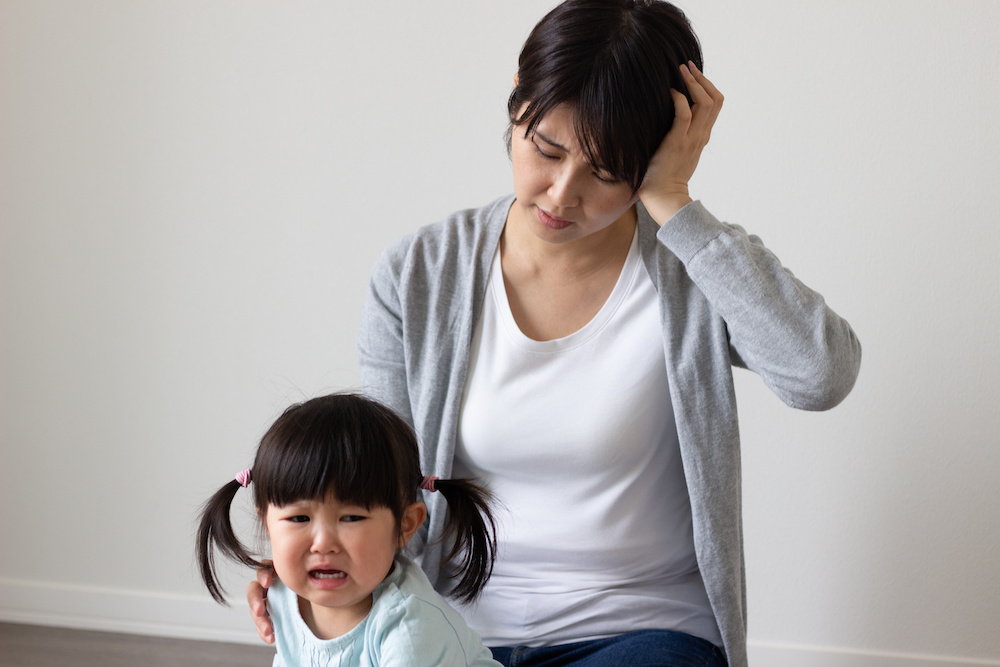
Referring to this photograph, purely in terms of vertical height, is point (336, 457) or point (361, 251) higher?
point (361, 251)

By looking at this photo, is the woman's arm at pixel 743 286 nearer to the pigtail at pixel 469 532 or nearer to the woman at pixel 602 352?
the woman at pixel 602 352

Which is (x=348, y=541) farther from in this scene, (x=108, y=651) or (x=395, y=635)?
(x=108, y=651)

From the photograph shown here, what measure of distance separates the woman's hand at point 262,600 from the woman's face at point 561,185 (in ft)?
1.77

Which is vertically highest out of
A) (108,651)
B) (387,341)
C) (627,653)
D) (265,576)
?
(387,341)

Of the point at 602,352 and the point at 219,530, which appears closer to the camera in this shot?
the point at 219,530

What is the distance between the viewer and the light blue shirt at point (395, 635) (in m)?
0.98

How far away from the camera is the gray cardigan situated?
1.17 meters

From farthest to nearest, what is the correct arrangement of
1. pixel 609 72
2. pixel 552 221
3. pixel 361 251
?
pixel 361 251 → pixel 552 221 → pixel 609 72

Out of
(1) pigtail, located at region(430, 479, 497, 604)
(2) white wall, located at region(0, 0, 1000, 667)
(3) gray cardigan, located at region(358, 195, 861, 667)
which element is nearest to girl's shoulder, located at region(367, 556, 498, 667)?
(1) pigtail, located at region(430, 479, 497, 604)

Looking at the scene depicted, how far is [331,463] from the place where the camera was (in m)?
1.00

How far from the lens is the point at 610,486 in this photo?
1.25 m


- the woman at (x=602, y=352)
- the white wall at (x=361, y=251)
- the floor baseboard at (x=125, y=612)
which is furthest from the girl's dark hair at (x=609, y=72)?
the floor baseboard at (x=125, y=612)

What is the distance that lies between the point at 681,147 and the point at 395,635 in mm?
669

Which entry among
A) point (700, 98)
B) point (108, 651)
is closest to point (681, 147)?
point (700, 98)
